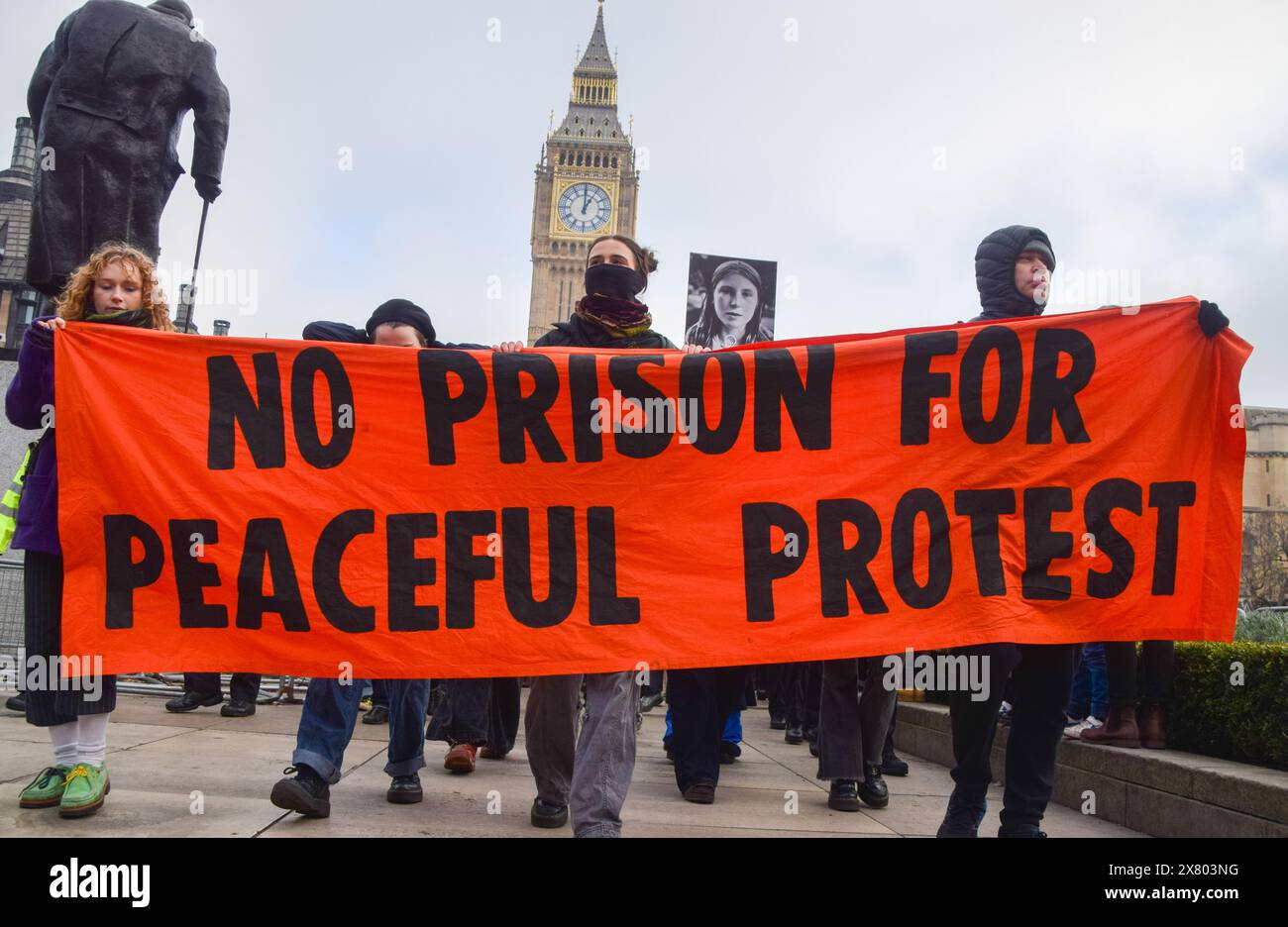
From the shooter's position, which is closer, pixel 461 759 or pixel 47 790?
pixel 47 790

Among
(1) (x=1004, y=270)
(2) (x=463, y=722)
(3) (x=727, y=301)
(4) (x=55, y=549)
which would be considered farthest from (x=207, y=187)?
(3) (x=727, y=301)

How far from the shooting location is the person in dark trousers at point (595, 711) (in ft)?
10.5

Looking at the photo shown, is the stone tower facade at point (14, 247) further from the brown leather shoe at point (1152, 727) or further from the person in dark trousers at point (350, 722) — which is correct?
the brown leather shoe at point (1152, 727)

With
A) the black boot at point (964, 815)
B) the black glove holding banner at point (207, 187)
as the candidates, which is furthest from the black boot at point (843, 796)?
the black glove holding banner at point (207, 187)

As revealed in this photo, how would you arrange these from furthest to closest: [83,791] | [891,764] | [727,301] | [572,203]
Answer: [572,203] → [727,301] → [891,764] → [83,791]

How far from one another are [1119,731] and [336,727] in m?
3.55

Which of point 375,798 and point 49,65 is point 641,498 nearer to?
point 375,798

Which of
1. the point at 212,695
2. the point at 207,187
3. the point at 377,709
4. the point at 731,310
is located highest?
the point at 731,310

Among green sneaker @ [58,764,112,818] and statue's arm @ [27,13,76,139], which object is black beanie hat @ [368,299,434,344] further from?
statue's arm @ [27,13,76,139]

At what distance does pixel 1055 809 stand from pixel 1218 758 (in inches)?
Answer: 30.4

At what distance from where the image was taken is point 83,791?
3350mm

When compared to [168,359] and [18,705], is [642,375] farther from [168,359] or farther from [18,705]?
[18,705]
